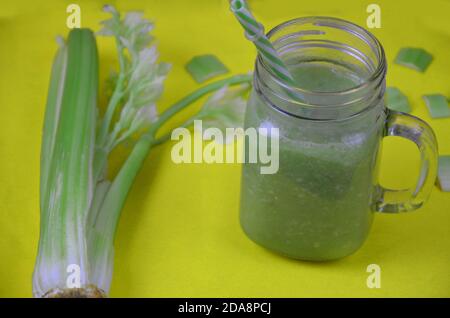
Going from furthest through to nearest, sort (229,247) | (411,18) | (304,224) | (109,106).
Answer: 1. (411,18)
2. (109,106)
3. (229,247)
4. (304,224)

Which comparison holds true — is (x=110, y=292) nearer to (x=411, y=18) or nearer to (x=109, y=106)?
(x=109, y=106)

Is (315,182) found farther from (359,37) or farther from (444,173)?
(444,173)

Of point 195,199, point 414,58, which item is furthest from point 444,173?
point 195,199

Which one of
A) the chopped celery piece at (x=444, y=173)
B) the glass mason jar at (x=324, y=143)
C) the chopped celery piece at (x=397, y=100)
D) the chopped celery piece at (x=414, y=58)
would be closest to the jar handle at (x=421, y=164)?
the glass mason jar at (x=324, y=143)

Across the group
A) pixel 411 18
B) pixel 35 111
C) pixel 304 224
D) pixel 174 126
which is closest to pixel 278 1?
pixel 411 18

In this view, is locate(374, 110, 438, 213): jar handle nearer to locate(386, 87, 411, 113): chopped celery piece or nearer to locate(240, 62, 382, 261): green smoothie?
locate(240, 62, 382, 261): green smoothie
